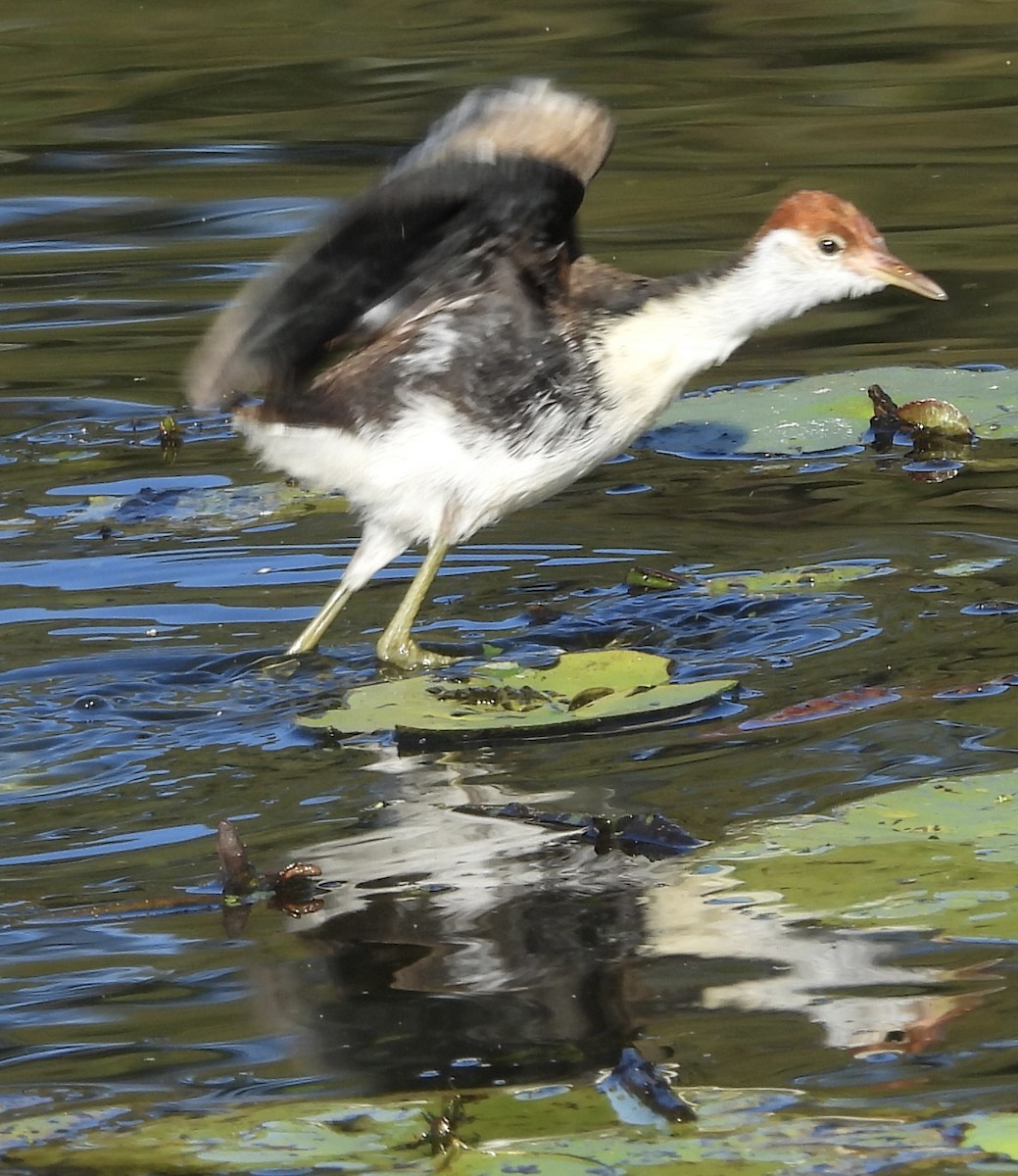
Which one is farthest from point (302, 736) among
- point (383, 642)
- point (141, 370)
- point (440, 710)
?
point (141, 370)

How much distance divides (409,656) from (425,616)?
553 millimetres

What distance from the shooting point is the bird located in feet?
20.2

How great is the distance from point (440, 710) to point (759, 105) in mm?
9092

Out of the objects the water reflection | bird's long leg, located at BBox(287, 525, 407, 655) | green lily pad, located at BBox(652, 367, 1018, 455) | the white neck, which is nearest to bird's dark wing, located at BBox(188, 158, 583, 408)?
the white neck

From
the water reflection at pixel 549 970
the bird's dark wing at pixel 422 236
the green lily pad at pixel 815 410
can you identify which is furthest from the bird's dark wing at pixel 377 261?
the green lily pad at pixel 815 410

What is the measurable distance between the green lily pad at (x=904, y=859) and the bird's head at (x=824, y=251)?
2.06m

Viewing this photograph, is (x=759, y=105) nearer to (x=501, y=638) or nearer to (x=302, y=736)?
(x=501, y=638)

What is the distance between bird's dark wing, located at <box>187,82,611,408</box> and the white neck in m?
0.30

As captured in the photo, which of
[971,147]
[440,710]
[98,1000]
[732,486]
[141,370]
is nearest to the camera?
[98,1000]

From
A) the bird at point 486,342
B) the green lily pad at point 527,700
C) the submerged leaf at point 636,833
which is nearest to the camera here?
the submerged leaf at point 636,833

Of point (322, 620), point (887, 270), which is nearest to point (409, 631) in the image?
point (322, 620)

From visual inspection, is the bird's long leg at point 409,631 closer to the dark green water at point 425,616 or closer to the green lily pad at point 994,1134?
the dark green water at point 425,616

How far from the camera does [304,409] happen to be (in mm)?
6410

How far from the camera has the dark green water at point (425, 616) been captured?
12.8 feet
